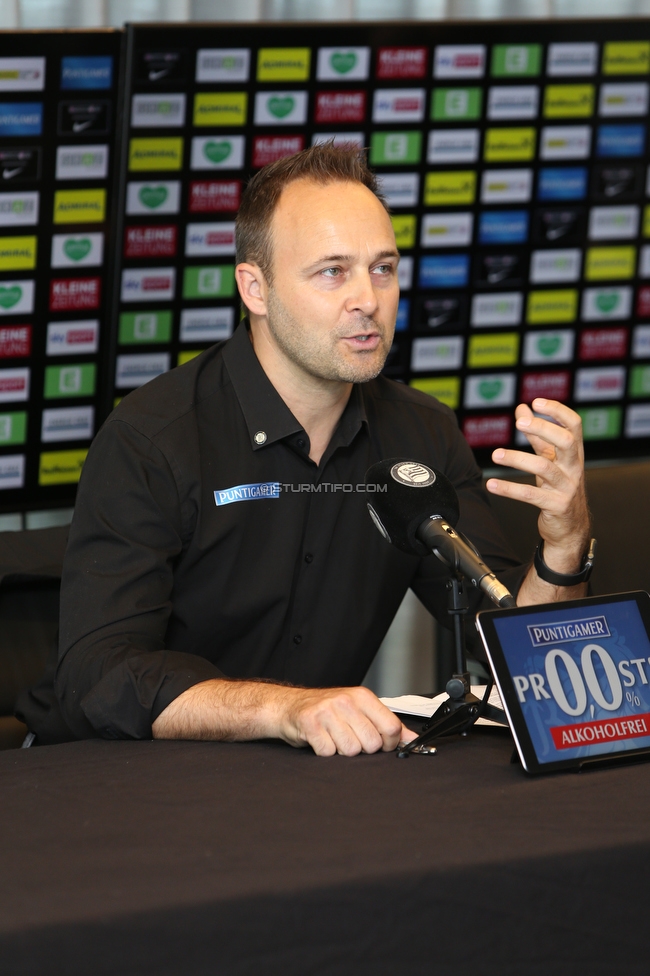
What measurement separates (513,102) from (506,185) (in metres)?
0.19

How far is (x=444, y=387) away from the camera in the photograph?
2904 mm

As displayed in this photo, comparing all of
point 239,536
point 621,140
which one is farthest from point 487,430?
point 239,536

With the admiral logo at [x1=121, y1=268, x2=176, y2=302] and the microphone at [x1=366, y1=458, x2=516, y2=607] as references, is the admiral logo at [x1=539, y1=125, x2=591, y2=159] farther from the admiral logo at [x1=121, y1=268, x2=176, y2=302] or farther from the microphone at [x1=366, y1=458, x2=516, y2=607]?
the microphone at [x1=366, y1=458, x2=516, y2=607]

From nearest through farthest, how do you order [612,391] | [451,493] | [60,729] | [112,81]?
[451,493]
[60,729]
[112,81]
[612,391]

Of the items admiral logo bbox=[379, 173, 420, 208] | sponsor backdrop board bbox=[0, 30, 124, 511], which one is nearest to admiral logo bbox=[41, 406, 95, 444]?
sponsor backdrop board bbox=[0, 30, 124, 511]

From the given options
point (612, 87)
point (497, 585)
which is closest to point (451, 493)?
point (497, 585)

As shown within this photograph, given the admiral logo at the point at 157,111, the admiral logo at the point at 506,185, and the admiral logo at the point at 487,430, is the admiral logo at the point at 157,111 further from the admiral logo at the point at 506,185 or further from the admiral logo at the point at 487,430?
the admiral logo at the point at 487,430

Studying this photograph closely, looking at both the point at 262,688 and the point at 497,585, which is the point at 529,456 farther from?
the point at 262,688

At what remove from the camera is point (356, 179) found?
177cm

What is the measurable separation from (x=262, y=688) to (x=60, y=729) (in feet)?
1.75

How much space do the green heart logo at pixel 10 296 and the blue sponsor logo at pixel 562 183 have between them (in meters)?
1.28

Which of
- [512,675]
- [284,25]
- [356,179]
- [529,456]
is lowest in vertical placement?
[512,675]

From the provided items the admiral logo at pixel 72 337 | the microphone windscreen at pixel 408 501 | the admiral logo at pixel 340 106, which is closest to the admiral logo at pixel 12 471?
the admiral logo at pixel 72 337

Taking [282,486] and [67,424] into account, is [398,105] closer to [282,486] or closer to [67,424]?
[67,424]
